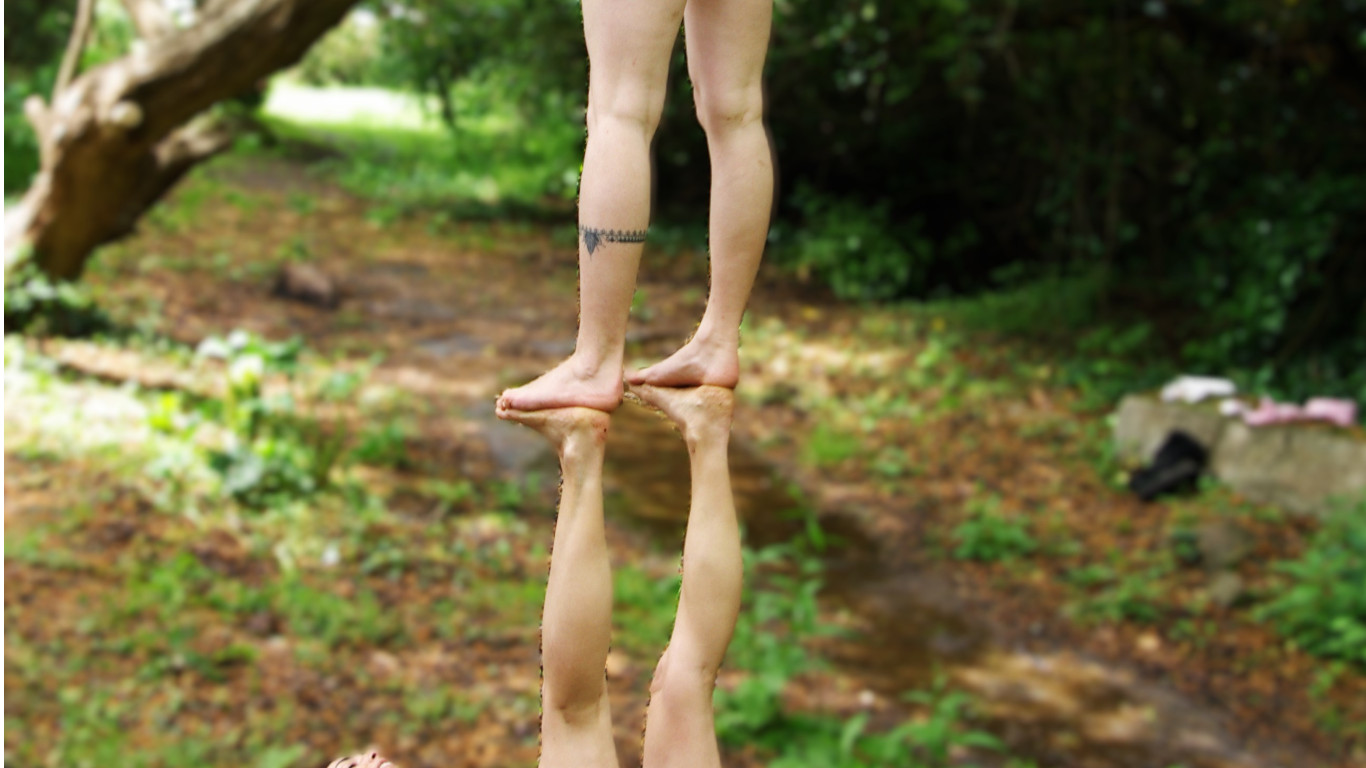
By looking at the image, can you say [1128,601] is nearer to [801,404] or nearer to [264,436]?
[801,404]

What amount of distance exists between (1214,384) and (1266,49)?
2138mm

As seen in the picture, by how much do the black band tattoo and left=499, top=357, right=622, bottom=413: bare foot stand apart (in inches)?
5.2

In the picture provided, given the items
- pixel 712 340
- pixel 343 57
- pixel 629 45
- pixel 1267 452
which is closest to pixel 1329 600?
pixel 1267 452

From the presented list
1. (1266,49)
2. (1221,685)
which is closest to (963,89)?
(1266,49)

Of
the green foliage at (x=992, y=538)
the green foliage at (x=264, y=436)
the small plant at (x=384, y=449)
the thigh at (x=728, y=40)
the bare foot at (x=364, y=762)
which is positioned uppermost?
the thigh at (x=728, y=40)

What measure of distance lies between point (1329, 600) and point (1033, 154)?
6.72 metres

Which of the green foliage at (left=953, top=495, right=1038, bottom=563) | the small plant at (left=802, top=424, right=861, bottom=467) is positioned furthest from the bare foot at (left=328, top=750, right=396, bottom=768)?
the small plant at (left=802, top=424, right=861, bottom=467)

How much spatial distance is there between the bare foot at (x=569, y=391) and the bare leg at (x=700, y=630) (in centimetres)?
15

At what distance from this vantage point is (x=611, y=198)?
54.7 inches

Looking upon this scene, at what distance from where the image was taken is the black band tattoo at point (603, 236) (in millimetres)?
1390

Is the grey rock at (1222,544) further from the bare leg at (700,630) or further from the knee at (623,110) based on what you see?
the knee at (623,110)

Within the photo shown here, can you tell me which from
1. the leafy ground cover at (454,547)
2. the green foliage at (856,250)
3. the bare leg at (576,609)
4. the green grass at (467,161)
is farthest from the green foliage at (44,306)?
the green foliage at (856,250)

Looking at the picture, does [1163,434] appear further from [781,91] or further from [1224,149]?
[781,91]

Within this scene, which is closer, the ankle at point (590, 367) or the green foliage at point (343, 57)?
the ankle at point (590, 367)
